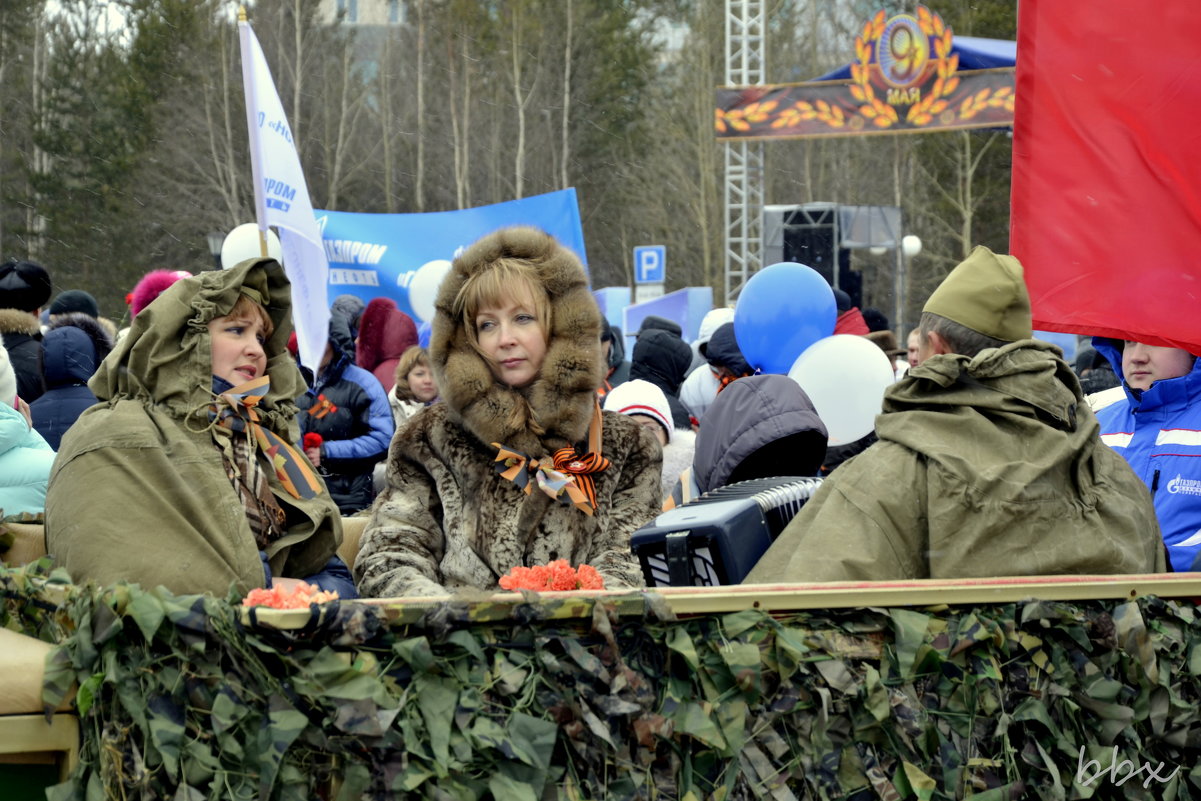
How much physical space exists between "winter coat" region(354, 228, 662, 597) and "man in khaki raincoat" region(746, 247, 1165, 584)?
87 centimetres

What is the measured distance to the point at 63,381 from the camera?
20.2 feet

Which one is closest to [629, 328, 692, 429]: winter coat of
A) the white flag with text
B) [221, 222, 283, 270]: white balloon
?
the white flag with text

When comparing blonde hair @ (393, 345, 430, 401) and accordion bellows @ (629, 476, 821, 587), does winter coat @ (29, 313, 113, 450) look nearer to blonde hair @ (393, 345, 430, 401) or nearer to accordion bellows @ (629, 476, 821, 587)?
blonde hair @ (393, 345, 430, 401)

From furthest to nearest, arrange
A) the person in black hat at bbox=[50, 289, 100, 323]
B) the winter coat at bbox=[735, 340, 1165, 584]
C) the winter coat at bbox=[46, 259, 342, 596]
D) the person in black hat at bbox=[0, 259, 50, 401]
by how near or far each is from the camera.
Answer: the person in black hat at bbox=[50, 289, 100, 323] → the person in black hat at bbox=[0, 259, 50, 401] → the winter coat at bbox=[46, 259, 342, 596] → the winter coat at bbox=[735, 340, 1165, 584]

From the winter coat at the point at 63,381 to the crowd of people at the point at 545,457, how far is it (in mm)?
1513

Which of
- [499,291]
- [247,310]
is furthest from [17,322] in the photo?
[499,291]

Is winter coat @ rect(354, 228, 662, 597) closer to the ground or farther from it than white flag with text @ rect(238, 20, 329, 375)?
closer to the ground

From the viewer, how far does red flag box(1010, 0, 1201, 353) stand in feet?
10.9

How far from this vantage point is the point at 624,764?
2.13 m

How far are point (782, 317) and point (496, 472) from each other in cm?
291

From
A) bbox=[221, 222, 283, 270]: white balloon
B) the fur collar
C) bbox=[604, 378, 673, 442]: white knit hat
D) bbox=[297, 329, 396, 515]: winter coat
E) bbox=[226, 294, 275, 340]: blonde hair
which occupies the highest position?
bbox=[221, 222, 283, 270]: white balloon

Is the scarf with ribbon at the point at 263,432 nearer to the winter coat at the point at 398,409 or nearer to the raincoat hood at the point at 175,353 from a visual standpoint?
the raincoat hood at the point at 175,353

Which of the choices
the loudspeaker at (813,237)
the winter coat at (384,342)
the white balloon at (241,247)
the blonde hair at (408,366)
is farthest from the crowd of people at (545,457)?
the loudspeaker at (813,237)

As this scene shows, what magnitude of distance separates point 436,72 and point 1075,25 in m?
33.7
